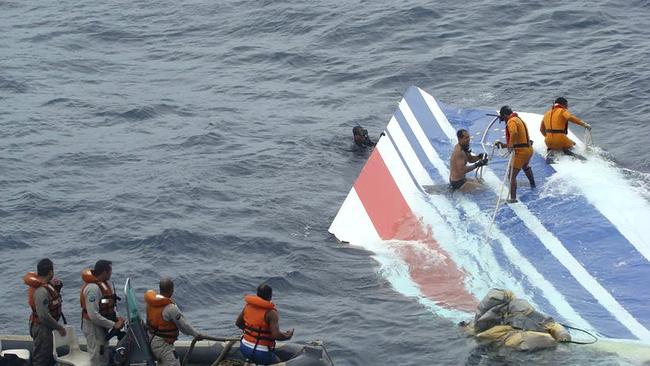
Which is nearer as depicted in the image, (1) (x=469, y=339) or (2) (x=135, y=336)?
(2) (x=135, y=336)

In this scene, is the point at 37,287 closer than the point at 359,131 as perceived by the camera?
Yes

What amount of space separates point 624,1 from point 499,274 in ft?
53.1

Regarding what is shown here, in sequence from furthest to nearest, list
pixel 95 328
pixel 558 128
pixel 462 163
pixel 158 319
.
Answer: pixel 558 128, pixel 462 163, pixel 95 328, pixel 158 319

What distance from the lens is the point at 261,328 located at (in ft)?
45.1

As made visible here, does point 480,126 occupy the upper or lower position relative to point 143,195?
upper

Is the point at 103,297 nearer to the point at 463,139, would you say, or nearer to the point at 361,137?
the point at 463,139

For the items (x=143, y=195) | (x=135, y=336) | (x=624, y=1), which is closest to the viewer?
(x=135, y=336)

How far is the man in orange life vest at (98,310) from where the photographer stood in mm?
13781

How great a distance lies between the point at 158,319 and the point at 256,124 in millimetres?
13903

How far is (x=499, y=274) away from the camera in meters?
17.9

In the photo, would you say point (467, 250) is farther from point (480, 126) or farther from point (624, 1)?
point (624, 1)

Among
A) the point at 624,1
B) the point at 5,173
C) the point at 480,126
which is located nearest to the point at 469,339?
the point at 480,126

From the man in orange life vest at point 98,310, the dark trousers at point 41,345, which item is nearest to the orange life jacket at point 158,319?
the man in orange life vest at point 98,310

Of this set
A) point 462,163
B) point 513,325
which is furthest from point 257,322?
point 462,163
